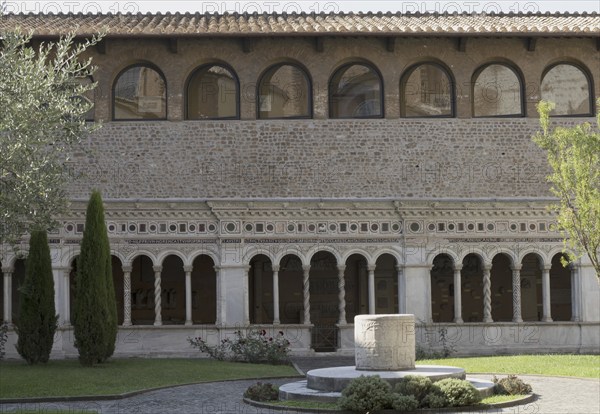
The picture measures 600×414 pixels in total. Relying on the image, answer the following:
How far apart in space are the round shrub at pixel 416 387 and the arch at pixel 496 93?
557 inches

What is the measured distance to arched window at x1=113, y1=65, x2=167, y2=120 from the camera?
30.4 m

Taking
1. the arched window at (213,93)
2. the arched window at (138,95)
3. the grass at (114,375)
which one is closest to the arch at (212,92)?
the arched window at (213,93)

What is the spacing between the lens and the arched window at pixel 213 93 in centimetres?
3047

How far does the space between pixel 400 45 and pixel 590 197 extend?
25.5 ft

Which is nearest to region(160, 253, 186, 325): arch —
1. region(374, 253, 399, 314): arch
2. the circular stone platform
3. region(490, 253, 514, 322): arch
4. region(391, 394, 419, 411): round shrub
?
region(374, 253, 399, 314): arch

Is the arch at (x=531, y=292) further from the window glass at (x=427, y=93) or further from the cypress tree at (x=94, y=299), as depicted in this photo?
the cypress tree at (x=94, y=299)

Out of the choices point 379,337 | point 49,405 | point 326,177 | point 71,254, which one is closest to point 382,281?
point 326,177

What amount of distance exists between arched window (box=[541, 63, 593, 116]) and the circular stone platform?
499 inches

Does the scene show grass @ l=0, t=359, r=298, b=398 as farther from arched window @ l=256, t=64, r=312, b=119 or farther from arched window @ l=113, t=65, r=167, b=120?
arched window @ l=256, t=64, r=312, b=119

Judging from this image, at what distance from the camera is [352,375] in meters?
19.3

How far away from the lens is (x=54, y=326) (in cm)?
2617

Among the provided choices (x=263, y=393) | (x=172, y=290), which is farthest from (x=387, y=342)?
(x=172, y=290)

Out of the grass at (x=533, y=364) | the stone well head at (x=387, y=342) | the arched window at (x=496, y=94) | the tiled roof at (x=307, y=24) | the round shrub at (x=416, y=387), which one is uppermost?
the tiled roof at (x=307, y=24)

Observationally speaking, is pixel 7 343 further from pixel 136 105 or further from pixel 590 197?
pixel 590 197
